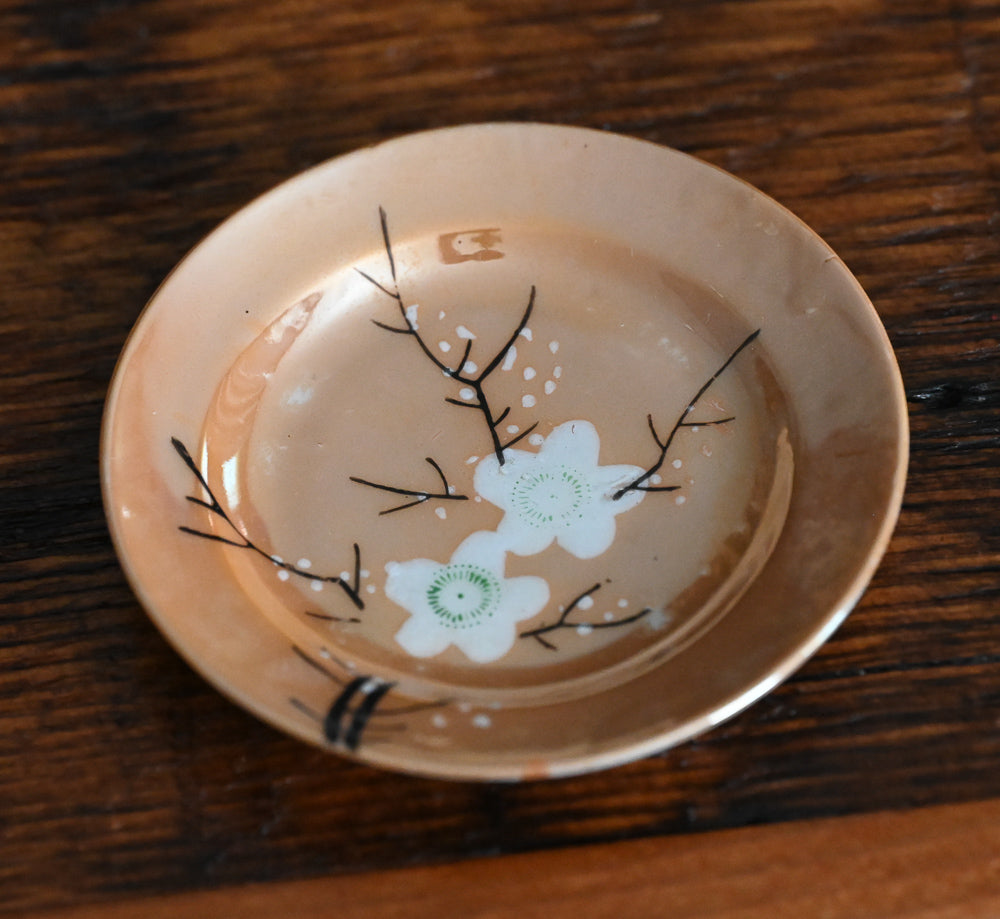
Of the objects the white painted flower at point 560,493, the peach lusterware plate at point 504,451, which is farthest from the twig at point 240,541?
the white painted flower at point 560,493

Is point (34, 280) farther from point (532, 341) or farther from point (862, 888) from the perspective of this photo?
point (862, 888)

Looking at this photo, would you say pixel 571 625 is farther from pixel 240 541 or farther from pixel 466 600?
pixel 240 541

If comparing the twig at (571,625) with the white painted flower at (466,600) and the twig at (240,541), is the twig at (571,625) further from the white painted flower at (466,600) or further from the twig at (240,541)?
the twig at (240,541)

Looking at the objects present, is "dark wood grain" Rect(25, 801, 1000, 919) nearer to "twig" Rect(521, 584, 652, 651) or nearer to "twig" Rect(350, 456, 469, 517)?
"twig" Rect(521, 584, 652, 651)

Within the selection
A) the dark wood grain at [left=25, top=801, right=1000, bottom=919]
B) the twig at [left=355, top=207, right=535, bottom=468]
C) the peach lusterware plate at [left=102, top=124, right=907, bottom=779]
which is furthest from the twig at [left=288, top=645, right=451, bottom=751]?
the twig at [left=355, top=207, right=535, bottom=468]

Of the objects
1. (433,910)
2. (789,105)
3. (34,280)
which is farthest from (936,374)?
(34,280)

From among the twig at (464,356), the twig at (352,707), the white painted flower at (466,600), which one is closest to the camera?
the twig at (352,707)

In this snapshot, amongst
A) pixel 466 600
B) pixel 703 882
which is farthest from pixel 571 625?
pixel 703 882

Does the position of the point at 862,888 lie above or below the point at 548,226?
below
